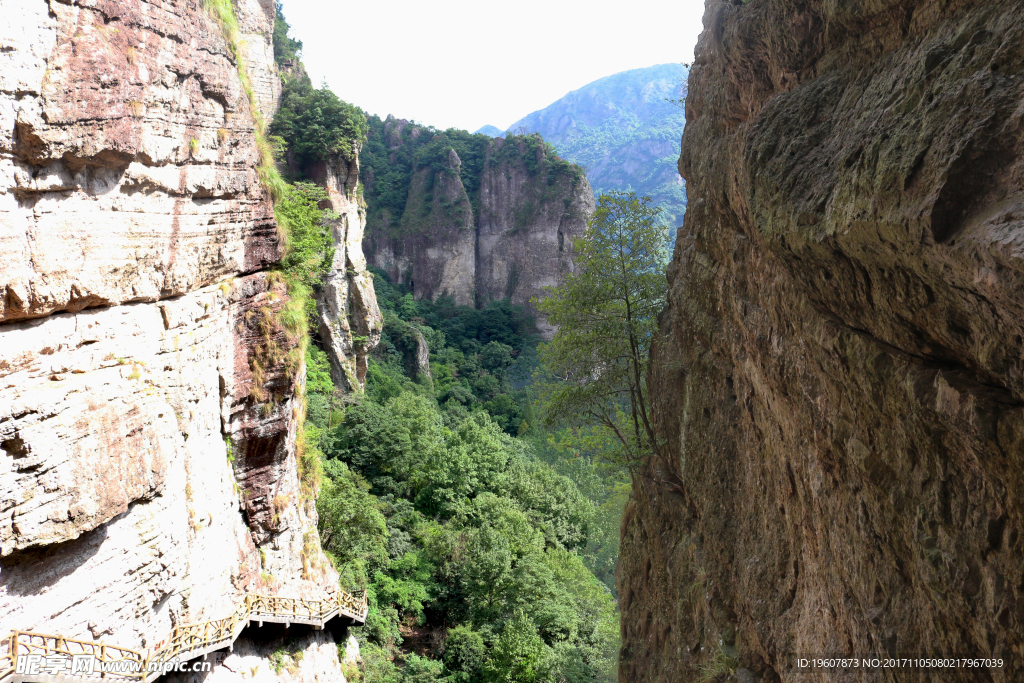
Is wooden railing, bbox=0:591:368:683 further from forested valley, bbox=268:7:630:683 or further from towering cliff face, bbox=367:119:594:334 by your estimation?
towering cliff face, bbox=367:119:594:334

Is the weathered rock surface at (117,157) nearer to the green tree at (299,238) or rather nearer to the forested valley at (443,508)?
the green tree at (299,238)

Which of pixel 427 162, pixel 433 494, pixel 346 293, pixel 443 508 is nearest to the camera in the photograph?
pixel 443 508

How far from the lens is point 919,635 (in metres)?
3.95

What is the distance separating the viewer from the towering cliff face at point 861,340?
3217mm

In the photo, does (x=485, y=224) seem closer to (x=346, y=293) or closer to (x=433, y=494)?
(x=346, y=293)

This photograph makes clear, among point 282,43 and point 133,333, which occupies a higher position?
point 282,43

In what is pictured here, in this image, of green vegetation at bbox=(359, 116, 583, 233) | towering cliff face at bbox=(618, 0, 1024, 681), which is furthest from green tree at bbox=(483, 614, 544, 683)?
green vegetation at bbox=(359, 116, 583, 233)

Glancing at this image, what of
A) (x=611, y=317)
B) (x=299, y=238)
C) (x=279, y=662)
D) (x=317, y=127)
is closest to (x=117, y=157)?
(x=299, y=238)

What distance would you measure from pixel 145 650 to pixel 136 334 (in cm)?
530

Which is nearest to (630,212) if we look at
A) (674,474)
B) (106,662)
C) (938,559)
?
(674,474)

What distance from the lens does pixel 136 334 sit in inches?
389

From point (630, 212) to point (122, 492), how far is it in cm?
1048

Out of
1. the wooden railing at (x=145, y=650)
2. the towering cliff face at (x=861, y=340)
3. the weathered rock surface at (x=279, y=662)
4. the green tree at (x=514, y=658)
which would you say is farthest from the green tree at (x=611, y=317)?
the green tree at (x=514, y=658)

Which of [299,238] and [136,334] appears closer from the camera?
[136,334]
